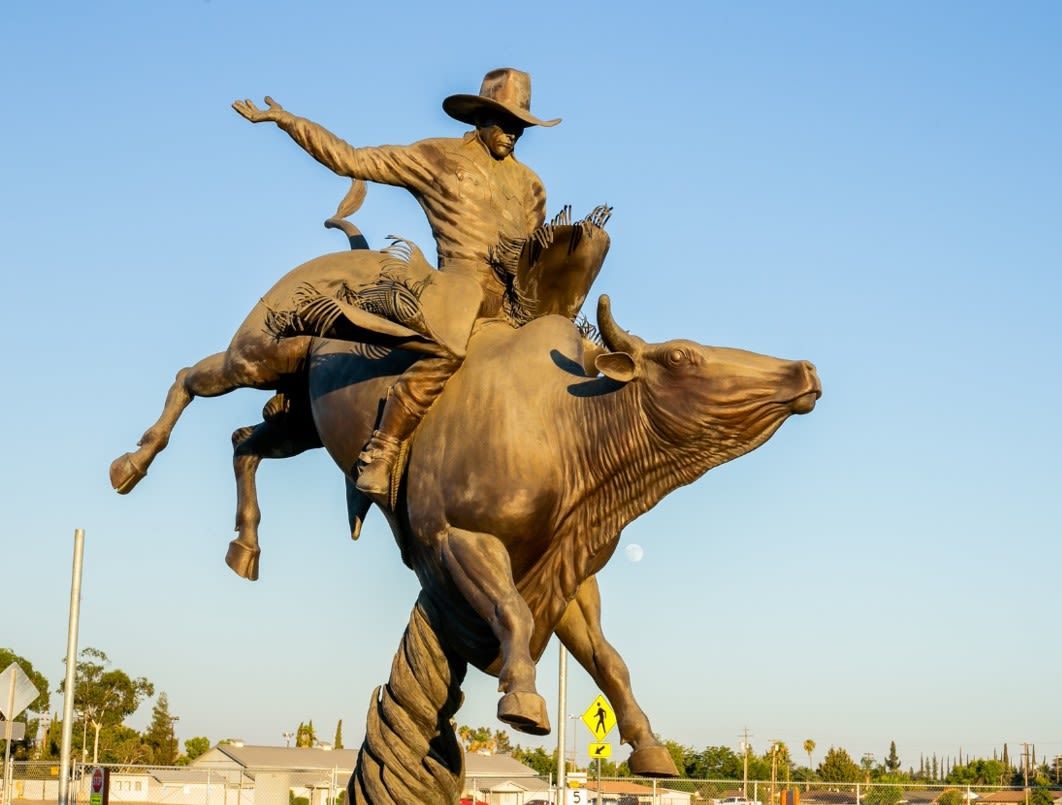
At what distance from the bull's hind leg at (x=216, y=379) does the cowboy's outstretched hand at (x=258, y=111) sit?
47.4 inches

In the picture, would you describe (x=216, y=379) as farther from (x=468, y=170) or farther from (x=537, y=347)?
(x=537, y=347)

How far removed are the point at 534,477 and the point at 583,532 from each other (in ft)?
1.52

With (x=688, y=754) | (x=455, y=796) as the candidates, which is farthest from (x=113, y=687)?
(x=455, y=796)

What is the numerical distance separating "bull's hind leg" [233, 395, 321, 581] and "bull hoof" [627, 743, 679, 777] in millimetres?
2633

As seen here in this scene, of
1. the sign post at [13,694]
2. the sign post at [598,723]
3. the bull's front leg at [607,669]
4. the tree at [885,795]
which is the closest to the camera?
the bull's front leg at [607,669]

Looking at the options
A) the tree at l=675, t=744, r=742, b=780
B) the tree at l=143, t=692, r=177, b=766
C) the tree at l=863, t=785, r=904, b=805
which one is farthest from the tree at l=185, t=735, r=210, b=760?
the tree at l=863, t=785, r=904, b=805

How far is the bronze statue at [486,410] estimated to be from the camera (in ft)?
23.1

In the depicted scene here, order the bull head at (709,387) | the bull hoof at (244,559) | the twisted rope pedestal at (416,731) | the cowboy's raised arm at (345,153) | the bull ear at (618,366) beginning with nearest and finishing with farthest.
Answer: the bull head at (709,387), the bull ear at (618,366), the twisted rope pedestal at (416,731), the cowboy's raised arm at (345,153), the bull hoof at (244,559)

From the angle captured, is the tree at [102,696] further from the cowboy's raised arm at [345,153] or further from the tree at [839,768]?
the cowboy's raised arm at [345,153]

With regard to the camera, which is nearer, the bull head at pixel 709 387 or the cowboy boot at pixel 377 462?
the bull head at pixel 709 387

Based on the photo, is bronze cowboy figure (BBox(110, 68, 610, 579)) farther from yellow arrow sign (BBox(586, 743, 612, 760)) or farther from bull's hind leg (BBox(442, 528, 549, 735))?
yellow arrow sign (BBox(586, 743, 612, 760))

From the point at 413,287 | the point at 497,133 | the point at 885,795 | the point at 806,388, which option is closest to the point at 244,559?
the point at 413,287

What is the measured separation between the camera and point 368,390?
25.7ft

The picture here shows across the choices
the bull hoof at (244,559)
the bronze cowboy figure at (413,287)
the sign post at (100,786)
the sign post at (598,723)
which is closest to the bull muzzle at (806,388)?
the bronze cowboy figure at (413,287)
